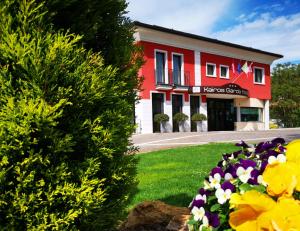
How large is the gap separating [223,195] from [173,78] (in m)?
31.8

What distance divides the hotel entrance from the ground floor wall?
0.41m

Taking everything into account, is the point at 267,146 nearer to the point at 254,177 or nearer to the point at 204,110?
the point at 254,177

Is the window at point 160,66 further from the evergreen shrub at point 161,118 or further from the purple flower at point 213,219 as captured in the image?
the purple flower at point 213,219

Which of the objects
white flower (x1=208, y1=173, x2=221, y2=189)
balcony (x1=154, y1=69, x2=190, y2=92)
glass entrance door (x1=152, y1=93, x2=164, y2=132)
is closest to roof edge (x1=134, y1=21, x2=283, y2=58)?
balcony (x1=154, y1=69, x2=190, y2=92)

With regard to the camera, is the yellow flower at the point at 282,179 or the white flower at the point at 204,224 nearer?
the yellow flower at the point at 282,179

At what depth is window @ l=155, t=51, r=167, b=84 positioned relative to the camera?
33062 millimetres

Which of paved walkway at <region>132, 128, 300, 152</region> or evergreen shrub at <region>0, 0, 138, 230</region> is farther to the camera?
paved walkway at <region>132, 128, 300, 152</region>

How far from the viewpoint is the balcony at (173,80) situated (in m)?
32.8

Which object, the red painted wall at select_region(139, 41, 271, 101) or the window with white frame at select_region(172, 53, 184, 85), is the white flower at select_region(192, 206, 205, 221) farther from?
the window with white frame at select_region(172, 53, 184, 85)

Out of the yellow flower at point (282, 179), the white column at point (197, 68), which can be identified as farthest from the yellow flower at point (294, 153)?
the white column at point (197, 68)

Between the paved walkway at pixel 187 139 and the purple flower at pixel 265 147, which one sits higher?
the purple flower at pixel 265 147

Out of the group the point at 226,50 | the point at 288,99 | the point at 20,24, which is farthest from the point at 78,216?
the point at 288,99

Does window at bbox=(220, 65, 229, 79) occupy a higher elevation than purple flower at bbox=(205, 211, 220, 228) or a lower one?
higher

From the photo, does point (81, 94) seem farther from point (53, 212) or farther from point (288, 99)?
point (288, 99)
